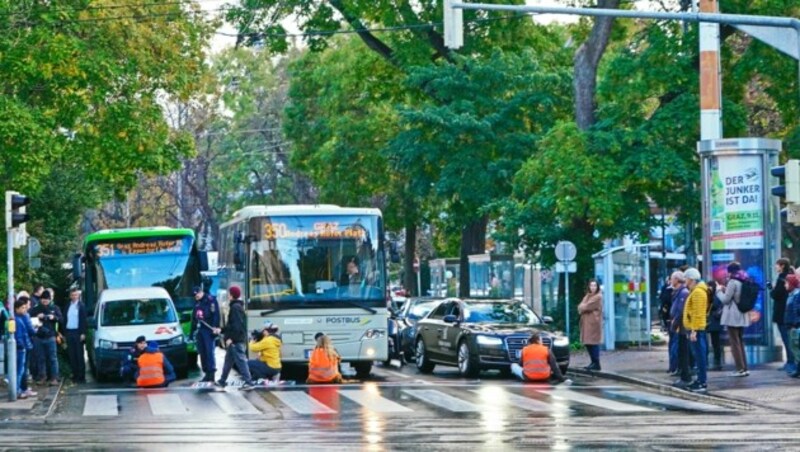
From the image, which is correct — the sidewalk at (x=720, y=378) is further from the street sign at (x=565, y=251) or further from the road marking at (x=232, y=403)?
the road marking at (x=232, y=403)

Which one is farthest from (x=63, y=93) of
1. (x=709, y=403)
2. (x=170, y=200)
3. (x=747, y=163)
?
(x=170, y=200)

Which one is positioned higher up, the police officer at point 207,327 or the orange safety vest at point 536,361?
the police officer at point 207,327

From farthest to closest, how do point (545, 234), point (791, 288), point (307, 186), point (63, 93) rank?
point (307, 186) → point (545, 234) → point (63, 93) → point (791, 288)

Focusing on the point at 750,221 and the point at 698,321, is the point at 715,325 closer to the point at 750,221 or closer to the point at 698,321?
the point at 750,221

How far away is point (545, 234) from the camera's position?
1459 inches

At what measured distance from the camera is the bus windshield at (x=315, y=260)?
94.6 ft

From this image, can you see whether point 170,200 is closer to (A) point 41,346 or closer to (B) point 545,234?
(B) point 545,234

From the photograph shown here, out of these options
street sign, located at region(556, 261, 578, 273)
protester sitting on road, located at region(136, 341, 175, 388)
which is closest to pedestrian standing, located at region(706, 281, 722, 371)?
street sign, located at region(556, 261, 578, 273)

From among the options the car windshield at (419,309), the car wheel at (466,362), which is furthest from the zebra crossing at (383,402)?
the car windshield at (419,309)

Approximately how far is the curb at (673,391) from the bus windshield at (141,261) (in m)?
9.77

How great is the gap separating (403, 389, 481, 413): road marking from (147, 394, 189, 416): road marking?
358 cm

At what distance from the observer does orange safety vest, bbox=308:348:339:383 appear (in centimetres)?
2755

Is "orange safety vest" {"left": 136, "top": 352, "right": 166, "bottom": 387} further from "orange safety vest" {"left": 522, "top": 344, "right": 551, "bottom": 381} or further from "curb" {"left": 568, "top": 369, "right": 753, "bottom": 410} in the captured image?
"curb" {"left": 568, "top": 369, "right": 753, "bottom": 410}

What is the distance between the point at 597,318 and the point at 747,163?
3.91 metres
